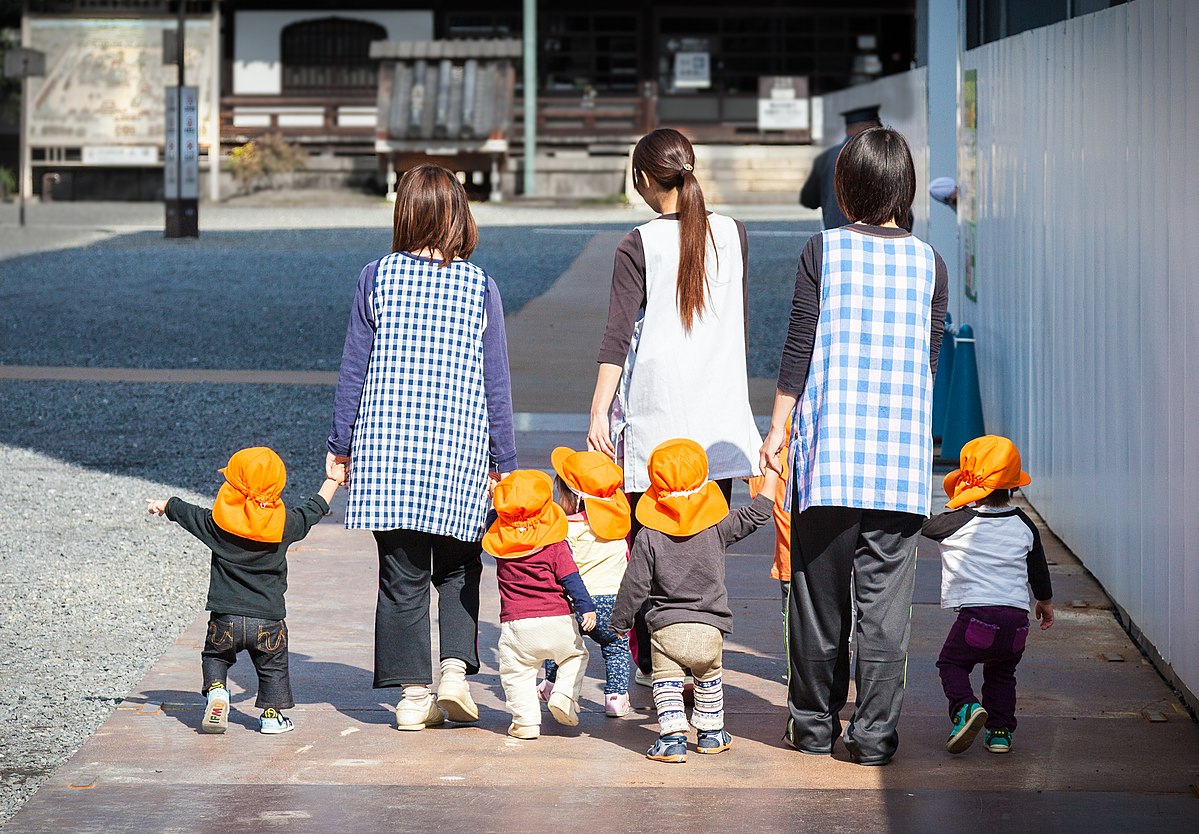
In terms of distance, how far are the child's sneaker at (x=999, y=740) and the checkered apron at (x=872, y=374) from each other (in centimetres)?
67

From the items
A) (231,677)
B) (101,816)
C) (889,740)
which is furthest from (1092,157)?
(101,816)

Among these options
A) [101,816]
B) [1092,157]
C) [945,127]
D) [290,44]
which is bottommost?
[101,816]

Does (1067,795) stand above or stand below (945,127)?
below

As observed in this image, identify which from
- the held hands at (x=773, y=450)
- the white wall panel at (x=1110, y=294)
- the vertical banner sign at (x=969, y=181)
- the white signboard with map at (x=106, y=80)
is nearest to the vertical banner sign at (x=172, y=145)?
the white signboard with map at (x=106, y=80)

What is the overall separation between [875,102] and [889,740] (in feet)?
33.8

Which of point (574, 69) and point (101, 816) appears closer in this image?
point (101, 816)

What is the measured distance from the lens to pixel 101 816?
392 cm

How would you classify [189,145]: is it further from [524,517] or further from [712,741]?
[712,741]

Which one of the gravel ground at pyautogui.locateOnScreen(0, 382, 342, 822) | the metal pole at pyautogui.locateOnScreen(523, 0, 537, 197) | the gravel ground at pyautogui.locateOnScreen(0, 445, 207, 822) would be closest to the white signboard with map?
the metal pole at pyautogui.locateOnScreen(523, 0, 537, 197)

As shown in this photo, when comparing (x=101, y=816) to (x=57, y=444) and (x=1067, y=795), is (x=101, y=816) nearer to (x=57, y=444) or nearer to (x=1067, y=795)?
(x=1067, y=795)

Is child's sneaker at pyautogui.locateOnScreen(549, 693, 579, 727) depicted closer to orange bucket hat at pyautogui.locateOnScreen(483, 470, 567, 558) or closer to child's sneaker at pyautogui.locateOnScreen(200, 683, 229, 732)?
orange bucket hat at pyautogui.locateOnScreen(483, 470, 567, 558)

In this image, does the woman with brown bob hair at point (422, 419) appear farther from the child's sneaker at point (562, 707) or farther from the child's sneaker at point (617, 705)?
the child's sneaker at point (617, 705)

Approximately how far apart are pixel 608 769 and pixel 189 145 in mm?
21548

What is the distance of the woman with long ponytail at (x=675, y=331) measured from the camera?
450 cm
